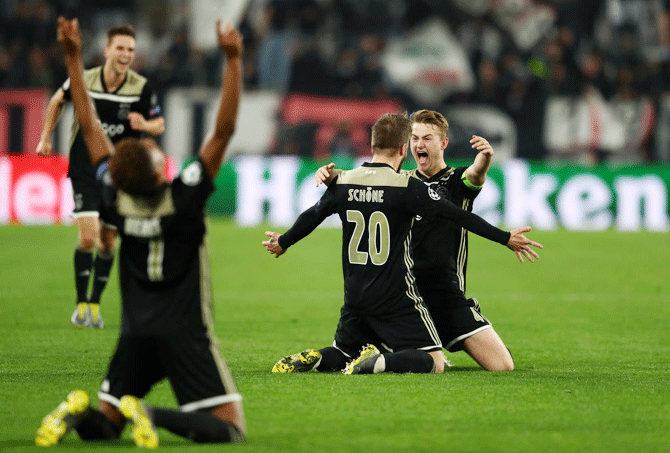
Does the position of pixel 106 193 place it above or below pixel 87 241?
above

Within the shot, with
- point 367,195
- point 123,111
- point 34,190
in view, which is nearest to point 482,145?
point 367,195

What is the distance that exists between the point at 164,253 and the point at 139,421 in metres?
0.64

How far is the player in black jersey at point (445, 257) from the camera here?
6148mm

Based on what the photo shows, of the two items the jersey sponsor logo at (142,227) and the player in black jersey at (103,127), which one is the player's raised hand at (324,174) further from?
the player in black jersey at (103,127)

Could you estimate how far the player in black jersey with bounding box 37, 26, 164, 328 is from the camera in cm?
777

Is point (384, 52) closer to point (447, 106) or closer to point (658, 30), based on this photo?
point (447, 106)

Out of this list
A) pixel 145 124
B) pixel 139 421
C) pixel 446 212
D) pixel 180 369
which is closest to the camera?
pixel 139 421

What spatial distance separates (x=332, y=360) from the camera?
19.0ft

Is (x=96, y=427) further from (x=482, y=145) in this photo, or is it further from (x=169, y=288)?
(x=482, y=145)

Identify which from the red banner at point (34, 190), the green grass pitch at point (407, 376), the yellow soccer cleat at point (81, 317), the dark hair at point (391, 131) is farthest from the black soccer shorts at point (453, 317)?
the red banner at point (34, 190)

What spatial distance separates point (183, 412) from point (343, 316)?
2110mm

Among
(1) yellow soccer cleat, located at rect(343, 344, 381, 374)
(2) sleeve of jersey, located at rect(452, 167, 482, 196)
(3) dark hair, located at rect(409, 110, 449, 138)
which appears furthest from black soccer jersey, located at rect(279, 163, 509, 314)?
(3) dark hair, located at rect(409, 110, 449, 138)

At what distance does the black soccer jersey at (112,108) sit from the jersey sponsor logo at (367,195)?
2.69 m

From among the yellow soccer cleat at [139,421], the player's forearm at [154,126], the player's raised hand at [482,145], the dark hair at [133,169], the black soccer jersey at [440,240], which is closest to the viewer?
the yellow soccer cleat at [139,421]
